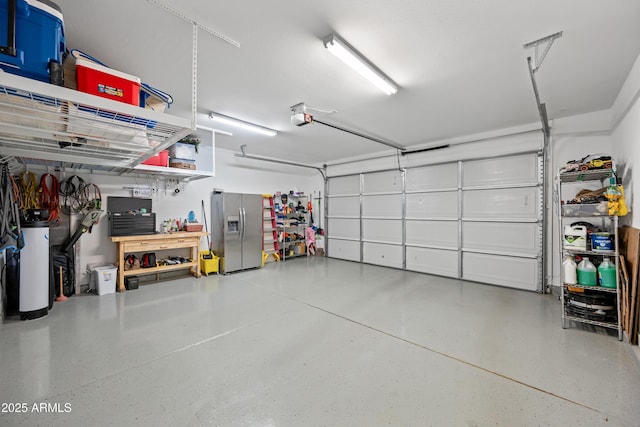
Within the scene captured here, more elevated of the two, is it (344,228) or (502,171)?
(502,171)

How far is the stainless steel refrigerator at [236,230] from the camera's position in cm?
572

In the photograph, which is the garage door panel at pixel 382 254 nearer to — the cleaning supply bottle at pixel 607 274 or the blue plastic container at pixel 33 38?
the cleaning supply bottle at pixel 607 274

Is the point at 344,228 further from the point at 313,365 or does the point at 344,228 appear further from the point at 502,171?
the point at 313,365

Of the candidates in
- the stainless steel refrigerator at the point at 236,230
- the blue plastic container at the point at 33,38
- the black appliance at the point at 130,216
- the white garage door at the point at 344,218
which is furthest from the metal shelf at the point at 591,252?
the black appliance at the point at 130,216

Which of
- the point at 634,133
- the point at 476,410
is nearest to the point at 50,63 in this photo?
the point at 476,410

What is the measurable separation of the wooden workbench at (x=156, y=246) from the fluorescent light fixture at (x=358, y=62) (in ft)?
14.2

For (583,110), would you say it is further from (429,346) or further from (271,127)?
(271,127)

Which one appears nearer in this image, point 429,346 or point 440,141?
point 429,346

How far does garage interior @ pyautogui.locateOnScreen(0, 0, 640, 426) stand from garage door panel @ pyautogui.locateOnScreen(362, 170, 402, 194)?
0.84 metres

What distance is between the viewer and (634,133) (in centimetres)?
280

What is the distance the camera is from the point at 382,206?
663 cm

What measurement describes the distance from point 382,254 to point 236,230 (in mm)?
3658

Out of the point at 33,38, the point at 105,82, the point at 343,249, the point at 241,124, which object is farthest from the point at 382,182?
the point at 33,38

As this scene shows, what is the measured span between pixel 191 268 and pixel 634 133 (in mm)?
7068
